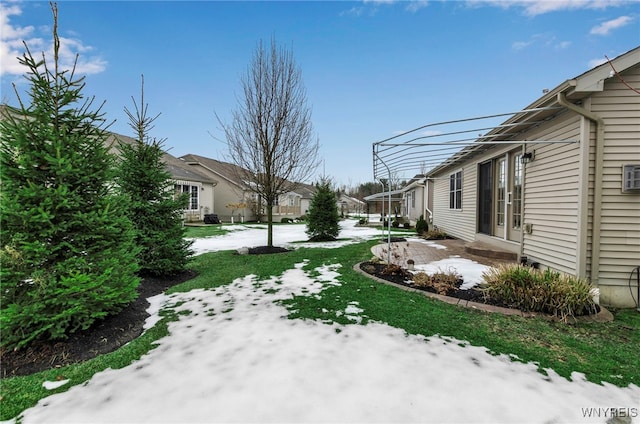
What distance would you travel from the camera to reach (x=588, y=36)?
21.4 ft

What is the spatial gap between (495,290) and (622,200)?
91.2 inches

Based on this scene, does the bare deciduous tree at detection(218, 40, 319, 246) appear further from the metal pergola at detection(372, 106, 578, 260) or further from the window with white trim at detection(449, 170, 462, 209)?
the window with white trim at detection(449, 170, 462, 209)

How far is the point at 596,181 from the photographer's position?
4.20 meters

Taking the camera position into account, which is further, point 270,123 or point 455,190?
point 455,190

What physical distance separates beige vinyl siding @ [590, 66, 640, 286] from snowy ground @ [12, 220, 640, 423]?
9.69ft

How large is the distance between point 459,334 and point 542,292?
173 centimetres

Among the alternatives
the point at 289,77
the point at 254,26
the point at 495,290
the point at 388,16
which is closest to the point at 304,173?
the point at 289,77

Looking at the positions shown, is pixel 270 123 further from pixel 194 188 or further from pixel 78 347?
pixel 194 188

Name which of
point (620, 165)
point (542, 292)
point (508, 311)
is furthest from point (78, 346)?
point (620, 165)

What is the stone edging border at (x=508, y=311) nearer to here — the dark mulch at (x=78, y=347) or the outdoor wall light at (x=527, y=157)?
the outdoor wall light at (x=527, y=157)

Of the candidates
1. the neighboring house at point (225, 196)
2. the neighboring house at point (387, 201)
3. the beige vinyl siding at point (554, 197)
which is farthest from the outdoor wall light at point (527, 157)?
the neighboring house at point (225, 196)

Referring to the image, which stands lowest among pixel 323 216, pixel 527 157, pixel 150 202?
pixel 323 216

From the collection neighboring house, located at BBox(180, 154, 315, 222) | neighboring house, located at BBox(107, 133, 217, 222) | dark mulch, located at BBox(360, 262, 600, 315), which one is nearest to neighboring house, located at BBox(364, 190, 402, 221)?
dark mulch, located at BBox(360, 262, 600, 315)

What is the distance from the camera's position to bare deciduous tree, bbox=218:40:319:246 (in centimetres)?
899
